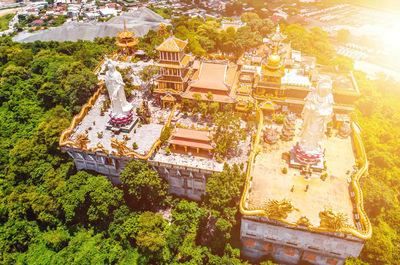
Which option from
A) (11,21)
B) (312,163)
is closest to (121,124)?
(312,163)

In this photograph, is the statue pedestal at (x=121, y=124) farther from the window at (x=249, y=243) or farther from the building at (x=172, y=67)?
the window at (x=249, y=243)

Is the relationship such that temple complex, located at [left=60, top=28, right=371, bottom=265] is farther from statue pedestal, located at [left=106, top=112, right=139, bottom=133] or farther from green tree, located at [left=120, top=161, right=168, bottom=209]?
green tree, located at [left=120, top=161, right=168, bottom=209]

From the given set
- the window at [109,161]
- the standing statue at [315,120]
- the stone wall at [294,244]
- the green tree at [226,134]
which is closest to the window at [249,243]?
the stone wall at [294,244]

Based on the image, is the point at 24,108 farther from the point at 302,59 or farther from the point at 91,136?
the point at 302,59

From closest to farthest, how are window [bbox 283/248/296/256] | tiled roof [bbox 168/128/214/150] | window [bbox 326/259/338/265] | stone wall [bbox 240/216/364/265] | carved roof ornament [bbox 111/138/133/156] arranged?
stone wall [bbox 240/216/364/265], window [bbox 326/259/338/265], window [bbox 283/248/296/256], carved roof ornament [bbox 111/138/133/156], tiled roof [bbox 168/128/214/150]

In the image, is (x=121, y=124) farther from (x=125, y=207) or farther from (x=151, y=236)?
(x=151, y=236)

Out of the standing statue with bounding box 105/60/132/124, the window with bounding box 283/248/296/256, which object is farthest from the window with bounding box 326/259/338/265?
the standing statue with bounding box 105/60/132/124

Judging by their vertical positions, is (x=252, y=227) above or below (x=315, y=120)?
below
